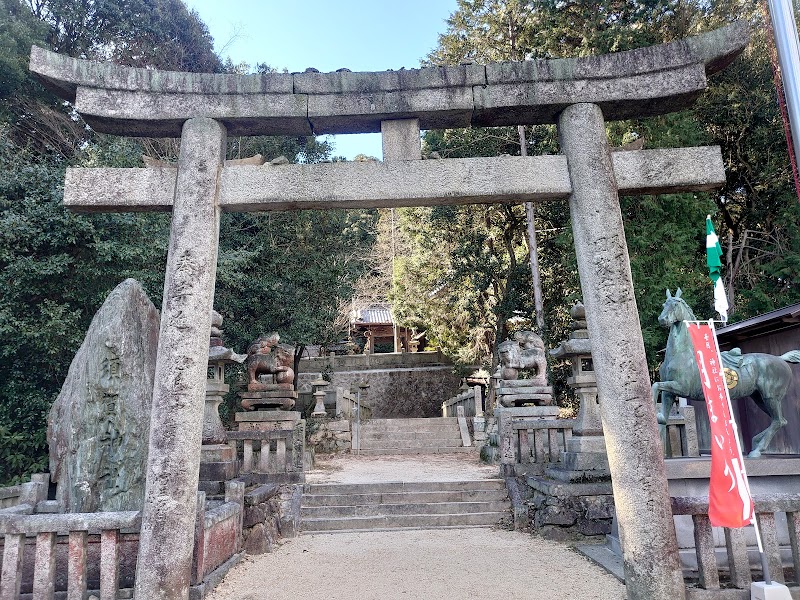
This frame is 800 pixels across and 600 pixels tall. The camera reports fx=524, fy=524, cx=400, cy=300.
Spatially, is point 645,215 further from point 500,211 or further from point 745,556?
point 745,556

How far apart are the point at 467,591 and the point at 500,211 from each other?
15.9 meters

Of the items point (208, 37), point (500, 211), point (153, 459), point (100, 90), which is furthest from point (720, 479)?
point (208, 37)

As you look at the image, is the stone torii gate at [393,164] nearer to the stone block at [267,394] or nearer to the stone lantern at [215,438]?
the stone lantern at [215,438]

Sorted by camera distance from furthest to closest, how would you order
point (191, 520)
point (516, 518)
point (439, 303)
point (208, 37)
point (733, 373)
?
point (439, 303) → point (208, 37) → point (516, 518) → point (733, 373) → point (191, 520)

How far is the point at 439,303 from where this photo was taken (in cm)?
2064

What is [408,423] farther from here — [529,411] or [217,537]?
[217,537]

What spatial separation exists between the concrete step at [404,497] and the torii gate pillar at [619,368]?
15.5 ft

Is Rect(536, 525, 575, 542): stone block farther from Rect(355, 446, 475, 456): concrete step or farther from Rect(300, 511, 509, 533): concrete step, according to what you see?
Rect(355, 446, 475, 456): concrete step

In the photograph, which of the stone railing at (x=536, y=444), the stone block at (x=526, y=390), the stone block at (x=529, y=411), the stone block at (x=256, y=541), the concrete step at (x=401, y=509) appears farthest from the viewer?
the stone block at (x=526, y=390)

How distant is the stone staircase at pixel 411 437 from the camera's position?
603 inches

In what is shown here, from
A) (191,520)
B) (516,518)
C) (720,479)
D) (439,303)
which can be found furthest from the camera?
(439,303)

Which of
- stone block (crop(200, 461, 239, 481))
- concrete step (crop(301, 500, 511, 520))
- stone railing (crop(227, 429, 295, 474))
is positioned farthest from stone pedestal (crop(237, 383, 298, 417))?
stone block (crop(200, 461, 239, 481))

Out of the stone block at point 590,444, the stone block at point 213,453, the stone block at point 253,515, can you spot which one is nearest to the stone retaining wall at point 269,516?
the stone block at point 253,515

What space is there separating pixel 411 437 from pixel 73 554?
1297cm
